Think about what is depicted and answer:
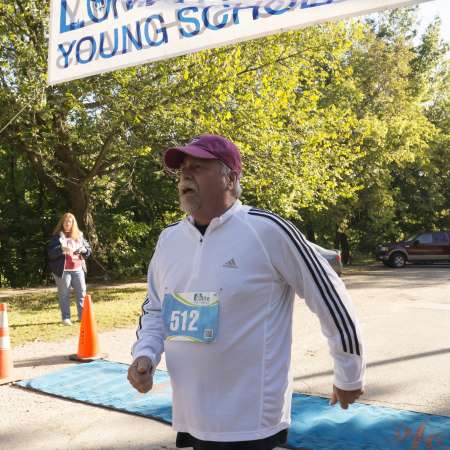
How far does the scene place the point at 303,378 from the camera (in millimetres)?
6113

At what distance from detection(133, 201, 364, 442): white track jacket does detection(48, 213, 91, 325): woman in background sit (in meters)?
7.73

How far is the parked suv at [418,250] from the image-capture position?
25422mm

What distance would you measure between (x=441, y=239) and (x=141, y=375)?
25291 mm

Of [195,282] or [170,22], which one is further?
[170,22]

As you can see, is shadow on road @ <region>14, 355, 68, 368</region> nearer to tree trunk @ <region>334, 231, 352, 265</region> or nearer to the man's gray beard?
the man's gray beard

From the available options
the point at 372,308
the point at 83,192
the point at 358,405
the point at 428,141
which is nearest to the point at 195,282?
the point at 358,405

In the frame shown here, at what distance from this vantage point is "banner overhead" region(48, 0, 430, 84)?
3.73 m

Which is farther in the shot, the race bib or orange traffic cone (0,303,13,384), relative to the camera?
orange traffic cone (0,303,13,384)

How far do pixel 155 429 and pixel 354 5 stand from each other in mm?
3513

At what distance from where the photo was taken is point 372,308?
447 inches

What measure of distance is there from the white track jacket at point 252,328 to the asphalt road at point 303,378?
215 centimetres

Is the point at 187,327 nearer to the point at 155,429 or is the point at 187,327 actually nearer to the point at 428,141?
the point at 155,429

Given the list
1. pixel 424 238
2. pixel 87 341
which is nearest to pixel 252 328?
pixel 87 341

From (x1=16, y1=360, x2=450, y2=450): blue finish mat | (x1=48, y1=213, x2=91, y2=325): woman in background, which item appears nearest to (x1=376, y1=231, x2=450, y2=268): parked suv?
(x1=48, y1=213, x2=91, y2=325): woman in background
